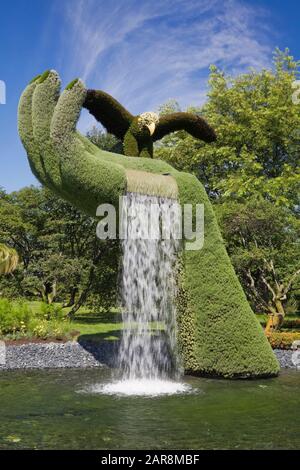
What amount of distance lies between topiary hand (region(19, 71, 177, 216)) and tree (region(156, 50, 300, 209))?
39.0ft

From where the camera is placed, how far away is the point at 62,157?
29.7 ft

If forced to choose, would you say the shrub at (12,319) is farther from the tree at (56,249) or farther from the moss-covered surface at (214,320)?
the moss-covered surface at (214,320)

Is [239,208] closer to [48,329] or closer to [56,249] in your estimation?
[48,329]

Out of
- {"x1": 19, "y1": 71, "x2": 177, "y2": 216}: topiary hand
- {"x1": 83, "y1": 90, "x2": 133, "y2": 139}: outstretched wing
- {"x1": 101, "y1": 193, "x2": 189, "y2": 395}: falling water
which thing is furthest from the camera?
{"x1": 83, "y1": 90, "x2": 133, "y2": 139}: outstretched wing

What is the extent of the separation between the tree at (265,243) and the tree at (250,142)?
6.22 feet

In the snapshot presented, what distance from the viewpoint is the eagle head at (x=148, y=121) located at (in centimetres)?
1124

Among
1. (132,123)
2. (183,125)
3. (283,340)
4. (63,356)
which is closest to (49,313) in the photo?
(63,356)

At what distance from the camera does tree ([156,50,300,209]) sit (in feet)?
70.6

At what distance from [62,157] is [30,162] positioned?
0.84m

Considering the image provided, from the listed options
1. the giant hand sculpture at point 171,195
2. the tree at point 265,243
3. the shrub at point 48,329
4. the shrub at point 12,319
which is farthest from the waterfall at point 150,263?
the tree at point 265,243

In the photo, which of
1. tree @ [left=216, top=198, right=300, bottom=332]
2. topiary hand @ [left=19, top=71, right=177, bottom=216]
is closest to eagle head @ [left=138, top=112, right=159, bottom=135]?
topiary hand @ [left=19, top=71, right=177, bottom=216]

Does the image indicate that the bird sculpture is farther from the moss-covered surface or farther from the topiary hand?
the moss-covered surface

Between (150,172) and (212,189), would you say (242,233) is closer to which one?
(212,189)

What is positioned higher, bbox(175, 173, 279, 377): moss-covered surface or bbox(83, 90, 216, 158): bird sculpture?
bbox(83, 90, 216, 158): bird sculpture
